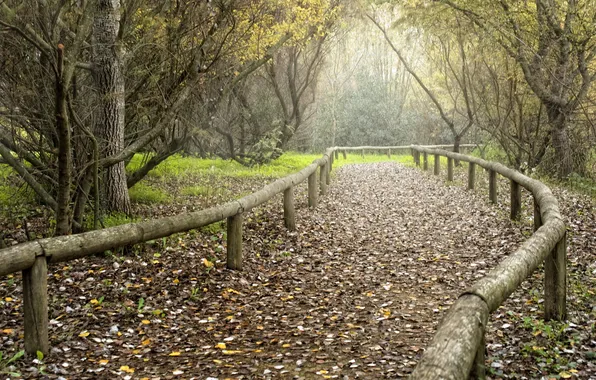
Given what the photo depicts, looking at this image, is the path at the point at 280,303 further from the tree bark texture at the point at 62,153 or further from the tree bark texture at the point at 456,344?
the tree bark texture at the point at 456,344

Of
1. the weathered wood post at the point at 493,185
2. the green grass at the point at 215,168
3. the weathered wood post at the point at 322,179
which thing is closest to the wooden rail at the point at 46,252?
the weathered wood post at the point at 493,185

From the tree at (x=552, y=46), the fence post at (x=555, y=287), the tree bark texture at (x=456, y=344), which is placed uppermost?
the tree at (x=552, y=46)

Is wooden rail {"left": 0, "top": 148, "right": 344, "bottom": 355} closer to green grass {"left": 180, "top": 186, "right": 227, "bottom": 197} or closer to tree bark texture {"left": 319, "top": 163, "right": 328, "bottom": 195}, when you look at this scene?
green grass {"left": 180, "top": 186, "right": 227, "bottom": 197}

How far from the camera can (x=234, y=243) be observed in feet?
24.3

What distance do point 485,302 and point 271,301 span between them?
3366 millimetres

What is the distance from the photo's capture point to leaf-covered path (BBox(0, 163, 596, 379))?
15.5ft

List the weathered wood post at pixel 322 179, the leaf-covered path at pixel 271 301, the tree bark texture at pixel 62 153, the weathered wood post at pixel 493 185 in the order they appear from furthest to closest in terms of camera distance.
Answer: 1. the weathered wood post at pixel 322 179
2. the weathered wood post at pixel 493 185
3. the tree bark texture at pixel 62 153
4. the leaf-covered path at pixel 271 301

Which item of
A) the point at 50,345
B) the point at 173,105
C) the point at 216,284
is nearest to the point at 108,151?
the point at 173,105

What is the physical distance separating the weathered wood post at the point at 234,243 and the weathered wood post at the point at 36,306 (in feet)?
10.0

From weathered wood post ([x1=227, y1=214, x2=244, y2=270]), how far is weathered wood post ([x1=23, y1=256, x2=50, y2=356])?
3.05 meters

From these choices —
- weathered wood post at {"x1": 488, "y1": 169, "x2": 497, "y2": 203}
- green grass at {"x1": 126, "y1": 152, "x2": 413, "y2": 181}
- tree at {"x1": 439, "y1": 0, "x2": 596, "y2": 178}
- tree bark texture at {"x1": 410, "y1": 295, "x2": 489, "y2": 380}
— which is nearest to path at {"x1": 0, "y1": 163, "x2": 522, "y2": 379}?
tree bark texture at {"x1": 410, "y1": 295, "x2": 489, "y2": 380}

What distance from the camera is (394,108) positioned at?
3775 cm

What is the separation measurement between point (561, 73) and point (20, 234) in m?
12.0

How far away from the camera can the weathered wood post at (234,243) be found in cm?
739
